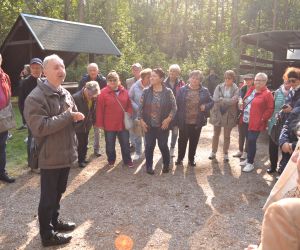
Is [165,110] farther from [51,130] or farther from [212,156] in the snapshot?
[51,130]

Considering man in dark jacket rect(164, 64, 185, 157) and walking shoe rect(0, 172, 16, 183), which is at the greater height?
man in dark jacket rect(164, 64, 185, 157)

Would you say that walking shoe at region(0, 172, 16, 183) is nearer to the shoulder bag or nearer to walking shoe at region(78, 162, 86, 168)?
walking shoe at region(78, 162, 86, 168)

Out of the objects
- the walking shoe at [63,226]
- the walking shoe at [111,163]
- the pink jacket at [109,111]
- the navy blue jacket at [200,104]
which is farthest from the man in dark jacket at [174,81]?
the walking shoe at [63,226]

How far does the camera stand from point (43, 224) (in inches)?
134

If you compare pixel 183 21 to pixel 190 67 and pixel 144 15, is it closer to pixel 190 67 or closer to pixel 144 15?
pixel 144 15

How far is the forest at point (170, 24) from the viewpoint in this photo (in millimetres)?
20281

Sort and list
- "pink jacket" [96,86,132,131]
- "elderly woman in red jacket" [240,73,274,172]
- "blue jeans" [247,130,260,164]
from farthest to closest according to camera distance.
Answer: "pink jacket" [96,86,132,131] < "blue jeans" [247,130,260,164] < "elderly woman in red jacket" [240,73,274,172]

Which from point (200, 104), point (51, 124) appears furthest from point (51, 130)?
point (200, 104)

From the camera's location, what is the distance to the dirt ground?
3.72m

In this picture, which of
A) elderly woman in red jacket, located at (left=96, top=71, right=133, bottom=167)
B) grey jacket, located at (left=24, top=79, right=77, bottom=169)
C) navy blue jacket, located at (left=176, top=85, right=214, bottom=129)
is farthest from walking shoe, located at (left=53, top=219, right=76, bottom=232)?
navy blue jacket, located at (left=176, top=85, right=214, bottom=129)

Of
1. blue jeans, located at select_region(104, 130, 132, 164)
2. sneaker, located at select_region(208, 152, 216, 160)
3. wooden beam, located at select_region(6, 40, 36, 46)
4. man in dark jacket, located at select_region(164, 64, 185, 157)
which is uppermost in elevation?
wooden beam, located at select_region(6, 40, 36, 46)

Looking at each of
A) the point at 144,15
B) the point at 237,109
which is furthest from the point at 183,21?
the point at 237,109

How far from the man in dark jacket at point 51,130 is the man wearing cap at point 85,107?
2.16 m

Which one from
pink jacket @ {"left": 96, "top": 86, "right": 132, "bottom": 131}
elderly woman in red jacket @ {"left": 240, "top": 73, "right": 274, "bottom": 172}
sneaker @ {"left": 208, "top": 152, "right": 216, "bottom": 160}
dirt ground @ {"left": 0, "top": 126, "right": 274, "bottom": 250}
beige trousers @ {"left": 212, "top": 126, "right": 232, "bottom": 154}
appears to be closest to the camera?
dirt ground @ {"left": 0, "top": 126, "right": 274, "bottom": 250}
